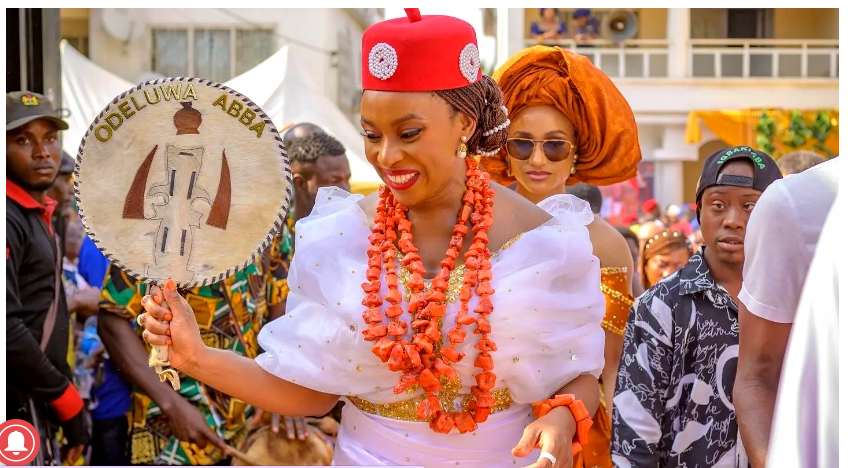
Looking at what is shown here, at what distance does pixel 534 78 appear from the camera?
4.16 m

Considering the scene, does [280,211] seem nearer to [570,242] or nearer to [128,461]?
[570,242]

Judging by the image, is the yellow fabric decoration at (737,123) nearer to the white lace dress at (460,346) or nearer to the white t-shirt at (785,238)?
the white lace dress at (460,346)

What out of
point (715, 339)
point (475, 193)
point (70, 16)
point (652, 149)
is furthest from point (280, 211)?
point (70, 16)

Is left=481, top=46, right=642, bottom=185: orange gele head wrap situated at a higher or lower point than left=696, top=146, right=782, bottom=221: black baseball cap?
higher

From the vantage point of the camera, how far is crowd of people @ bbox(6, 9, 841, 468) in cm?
259

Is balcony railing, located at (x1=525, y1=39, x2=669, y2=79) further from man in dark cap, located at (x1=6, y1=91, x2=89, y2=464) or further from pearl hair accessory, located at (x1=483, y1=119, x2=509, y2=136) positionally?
pearl hair accessory, located at (x1=483, y1=119, x2=509, y2=136)

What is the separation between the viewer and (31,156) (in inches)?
198

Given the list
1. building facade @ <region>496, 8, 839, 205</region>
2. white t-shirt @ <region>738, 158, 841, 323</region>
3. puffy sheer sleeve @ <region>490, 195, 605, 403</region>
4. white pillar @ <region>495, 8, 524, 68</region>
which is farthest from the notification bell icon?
building facade @ <region>496, 8, 839, 205</region>

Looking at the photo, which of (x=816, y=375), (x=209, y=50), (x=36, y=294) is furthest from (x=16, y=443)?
(x=209, y=50)

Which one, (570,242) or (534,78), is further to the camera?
(534,78)

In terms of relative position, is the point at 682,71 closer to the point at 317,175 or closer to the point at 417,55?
the point at 317,175

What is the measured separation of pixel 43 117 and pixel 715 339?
3167mm

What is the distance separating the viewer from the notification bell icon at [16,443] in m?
4.12

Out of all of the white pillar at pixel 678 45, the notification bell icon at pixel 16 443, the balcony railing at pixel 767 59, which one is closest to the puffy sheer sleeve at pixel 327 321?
the notification bell icon at pixel 16 443
